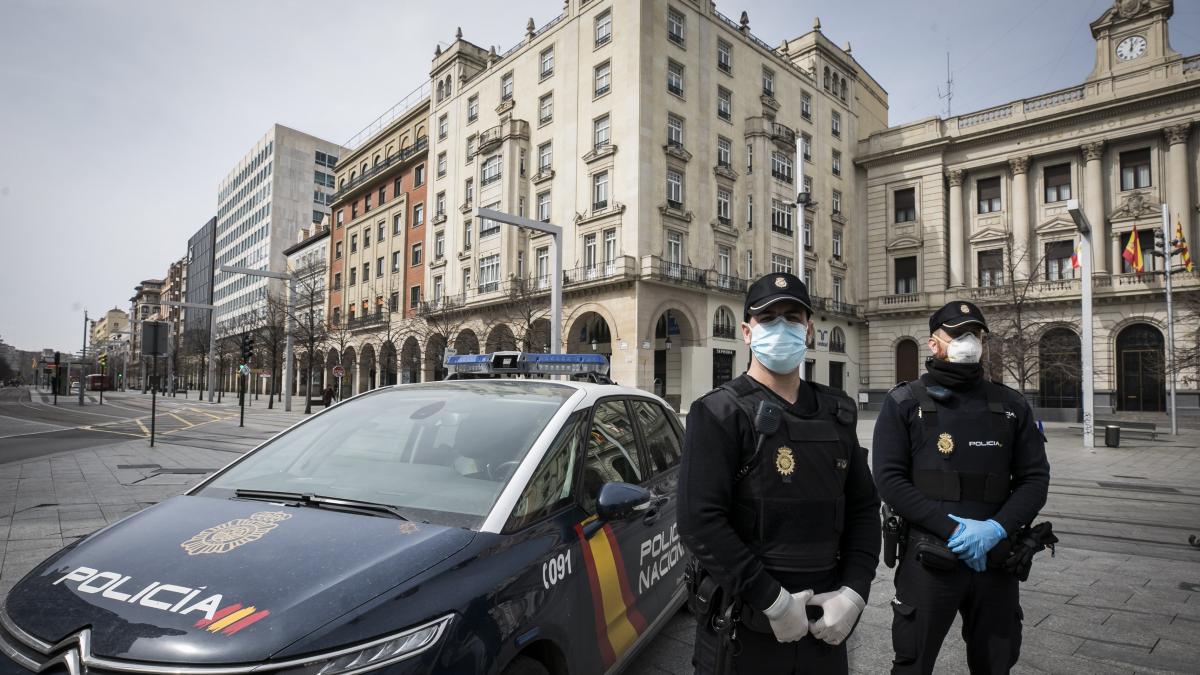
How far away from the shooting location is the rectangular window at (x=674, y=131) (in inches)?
1247

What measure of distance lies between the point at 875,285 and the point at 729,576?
44036 mm

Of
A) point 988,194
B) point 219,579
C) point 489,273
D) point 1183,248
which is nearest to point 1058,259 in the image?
point 988,194

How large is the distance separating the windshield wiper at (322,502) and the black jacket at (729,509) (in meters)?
1.11

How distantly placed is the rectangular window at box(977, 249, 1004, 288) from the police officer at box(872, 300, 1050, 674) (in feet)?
128

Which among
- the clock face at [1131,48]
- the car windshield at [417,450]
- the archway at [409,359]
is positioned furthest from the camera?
the archway at [409,359]

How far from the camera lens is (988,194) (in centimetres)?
3788

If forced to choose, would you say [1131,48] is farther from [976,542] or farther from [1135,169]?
[976,542]

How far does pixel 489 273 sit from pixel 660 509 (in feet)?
117

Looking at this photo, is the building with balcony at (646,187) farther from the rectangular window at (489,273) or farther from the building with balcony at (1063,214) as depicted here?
the building with balcony at (1063,214)

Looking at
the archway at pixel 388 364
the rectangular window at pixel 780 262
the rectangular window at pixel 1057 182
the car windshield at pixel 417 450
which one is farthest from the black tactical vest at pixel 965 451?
the archway at pixel 388 364

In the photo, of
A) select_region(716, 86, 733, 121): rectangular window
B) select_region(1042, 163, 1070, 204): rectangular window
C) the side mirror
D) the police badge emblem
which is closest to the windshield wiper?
the police badge emblem

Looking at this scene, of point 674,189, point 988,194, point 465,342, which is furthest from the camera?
point 465,342

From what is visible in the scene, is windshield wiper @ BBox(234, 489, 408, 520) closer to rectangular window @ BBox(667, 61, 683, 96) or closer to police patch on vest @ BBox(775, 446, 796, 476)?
police patch on vest @ BBox(775, 446, 796, 476)

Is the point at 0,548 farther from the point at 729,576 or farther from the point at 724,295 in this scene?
the point at 724,295
